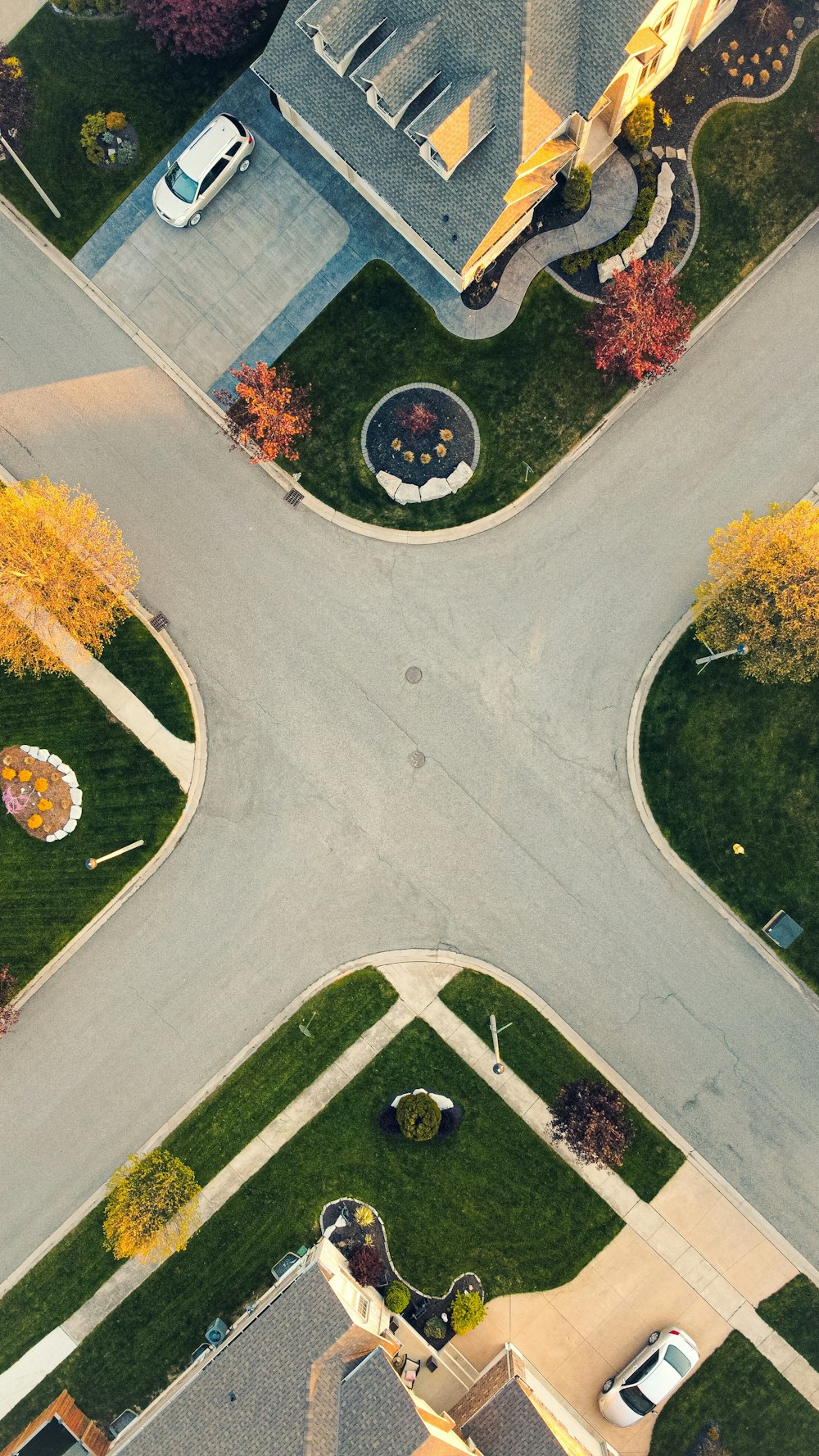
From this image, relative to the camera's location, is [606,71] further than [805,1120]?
No

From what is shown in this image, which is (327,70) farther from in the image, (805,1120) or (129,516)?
(805,1120)

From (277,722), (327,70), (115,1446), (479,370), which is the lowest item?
(115,1446)

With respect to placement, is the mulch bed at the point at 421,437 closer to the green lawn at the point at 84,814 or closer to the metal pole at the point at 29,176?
the green lawn at the point at 84,814

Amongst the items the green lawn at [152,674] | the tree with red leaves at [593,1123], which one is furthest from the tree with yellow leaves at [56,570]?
the tree with red leaves at [593,1123]

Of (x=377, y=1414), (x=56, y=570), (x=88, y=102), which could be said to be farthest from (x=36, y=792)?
(x=88, y=102)

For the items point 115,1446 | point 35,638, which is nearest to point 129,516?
point 35,638

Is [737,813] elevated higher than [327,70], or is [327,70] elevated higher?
[327,70]

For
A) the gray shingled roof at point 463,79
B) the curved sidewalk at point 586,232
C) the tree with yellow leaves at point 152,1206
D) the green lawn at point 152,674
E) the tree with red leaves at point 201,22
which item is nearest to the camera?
the gray shingled roof at point 463,79
